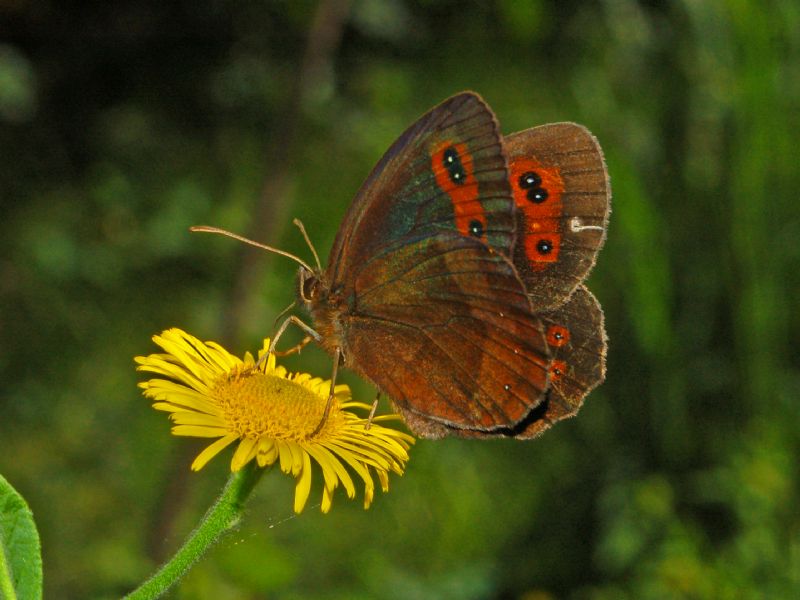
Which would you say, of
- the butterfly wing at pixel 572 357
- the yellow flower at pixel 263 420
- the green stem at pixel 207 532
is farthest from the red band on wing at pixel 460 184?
the green stem at pixel 207 532

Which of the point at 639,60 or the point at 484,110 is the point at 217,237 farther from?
the point at 484,110

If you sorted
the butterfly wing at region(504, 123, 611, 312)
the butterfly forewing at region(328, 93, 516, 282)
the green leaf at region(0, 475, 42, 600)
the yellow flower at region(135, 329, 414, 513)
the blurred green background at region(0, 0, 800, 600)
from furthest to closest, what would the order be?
the blurred green background at region(0, 0, 800, 600) → the butterfly wing at region(504, 123, 611, 312) → the butterfly forewing at region(328, 93, 516, 282) → the yellow flower at region(135, 329, 414, 513) → the green leaf at region(0, 475, 42, 600)

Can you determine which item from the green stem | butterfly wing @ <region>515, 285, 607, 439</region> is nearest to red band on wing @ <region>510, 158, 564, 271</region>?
butterfly wing @ <region>515, 285, 607, 439</region>

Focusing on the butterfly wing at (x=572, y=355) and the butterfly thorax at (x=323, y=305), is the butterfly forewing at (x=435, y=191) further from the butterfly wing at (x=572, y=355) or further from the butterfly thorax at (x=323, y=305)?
the butterfly wing at (x=572, y=355)

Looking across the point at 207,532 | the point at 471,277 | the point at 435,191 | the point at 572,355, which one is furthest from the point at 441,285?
the point at 207,532

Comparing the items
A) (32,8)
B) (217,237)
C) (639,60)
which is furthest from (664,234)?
(32,8)

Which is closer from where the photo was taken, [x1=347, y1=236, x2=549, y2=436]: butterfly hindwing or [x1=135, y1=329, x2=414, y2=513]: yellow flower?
[x1=135, y1=329, x2=414, y2=513]: yellow flower

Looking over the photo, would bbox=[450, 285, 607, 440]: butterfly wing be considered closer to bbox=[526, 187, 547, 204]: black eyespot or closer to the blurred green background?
bbox=[526, 187, 547, 204]: black eyespot

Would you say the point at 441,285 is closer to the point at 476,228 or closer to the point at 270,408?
the point at 476,228
